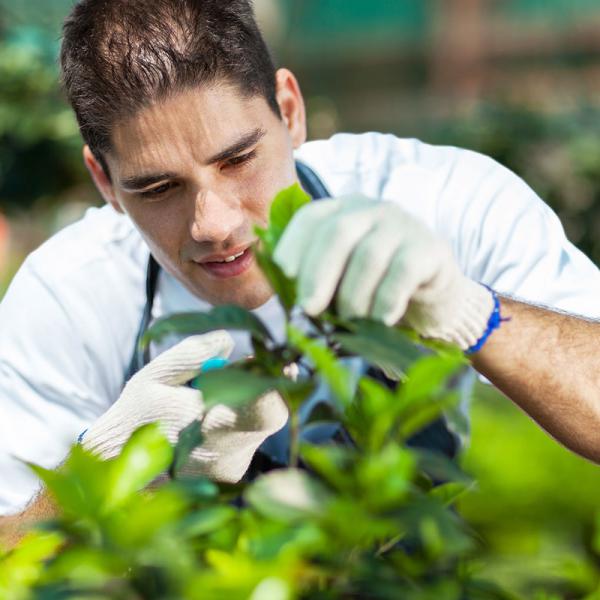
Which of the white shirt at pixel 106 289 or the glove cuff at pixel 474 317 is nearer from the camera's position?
the glove cuff at pixel 474 317

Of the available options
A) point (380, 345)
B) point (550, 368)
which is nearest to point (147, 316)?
point (550, 368)

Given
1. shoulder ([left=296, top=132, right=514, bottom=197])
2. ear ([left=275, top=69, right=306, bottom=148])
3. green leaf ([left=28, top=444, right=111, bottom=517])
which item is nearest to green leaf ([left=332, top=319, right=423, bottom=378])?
green leaf ([left=28, top=444, right=111, bottom=517])

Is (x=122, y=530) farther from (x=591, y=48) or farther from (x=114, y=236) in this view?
(x=591, y=48)

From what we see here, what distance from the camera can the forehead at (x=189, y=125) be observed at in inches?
64.2

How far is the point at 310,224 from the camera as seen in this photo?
3.45 ft

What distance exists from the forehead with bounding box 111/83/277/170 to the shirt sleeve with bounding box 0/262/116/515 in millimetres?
461

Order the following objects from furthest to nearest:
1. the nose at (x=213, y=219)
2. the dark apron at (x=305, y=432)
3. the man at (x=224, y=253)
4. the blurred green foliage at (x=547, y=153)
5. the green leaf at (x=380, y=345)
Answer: the blurred green foliage at (x=547, y=153), the dark apron at (x=305, y=432), the nose at (x=213, y=219), the man at (x=224, y=253), the green leaf at (x=380, y=345)

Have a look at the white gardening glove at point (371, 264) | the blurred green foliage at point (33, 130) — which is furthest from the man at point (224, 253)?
the blurred green foliage at point (33, 130)

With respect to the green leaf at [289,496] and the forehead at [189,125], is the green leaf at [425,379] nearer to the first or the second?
the green leaf at [289,496]

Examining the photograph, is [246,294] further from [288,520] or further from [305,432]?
[288,520]

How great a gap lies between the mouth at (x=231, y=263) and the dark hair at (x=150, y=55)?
0.85 ft

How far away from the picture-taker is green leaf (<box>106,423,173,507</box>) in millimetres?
836

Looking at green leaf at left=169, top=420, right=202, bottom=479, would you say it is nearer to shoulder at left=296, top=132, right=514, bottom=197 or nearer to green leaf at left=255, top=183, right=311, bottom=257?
green leaf at left=255, top=183, right=311, bottom=257

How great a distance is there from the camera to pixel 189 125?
5.38ft
